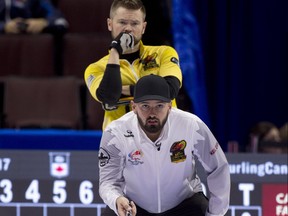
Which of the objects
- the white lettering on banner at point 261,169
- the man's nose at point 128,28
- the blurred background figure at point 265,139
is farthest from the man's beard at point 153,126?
the blurred background figure at point 265,139

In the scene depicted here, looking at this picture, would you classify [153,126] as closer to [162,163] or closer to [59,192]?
[162,163]

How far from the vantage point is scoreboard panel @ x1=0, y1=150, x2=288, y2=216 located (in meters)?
6.70

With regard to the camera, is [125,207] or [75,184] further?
[75,184]

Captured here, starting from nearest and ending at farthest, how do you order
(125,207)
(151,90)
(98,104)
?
(125,207)
(151,90)
(98,104)

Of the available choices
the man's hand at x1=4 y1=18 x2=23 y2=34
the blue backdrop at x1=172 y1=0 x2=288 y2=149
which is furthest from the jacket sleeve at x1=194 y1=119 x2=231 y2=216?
the man's hand at x1=4 y1=18 x2=23 y2=34

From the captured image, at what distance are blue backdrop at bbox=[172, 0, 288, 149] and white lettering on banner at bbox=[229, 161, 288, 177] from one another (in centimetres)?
124

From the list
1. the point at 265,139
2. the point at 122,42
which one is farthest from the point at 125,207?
the point at 265,139

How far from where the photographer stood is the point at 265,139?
7707mm

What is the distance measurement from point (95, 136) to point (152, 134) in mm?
1954

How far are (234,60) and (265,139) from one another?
0.89 m

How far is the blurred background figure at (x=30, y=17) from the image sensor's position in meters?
8.83

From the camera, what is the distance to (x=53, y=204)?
671 centimetres

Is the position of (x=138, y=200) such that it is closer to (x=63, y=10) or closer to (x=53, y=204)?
(x=53, y=204)

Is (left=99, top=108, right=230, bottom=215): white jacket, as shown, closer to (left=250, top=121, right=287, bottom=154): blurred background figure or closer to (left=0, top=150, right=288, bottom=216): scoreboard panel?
(left=0, top=150, right=288, bottom=216): scoreboard panel
